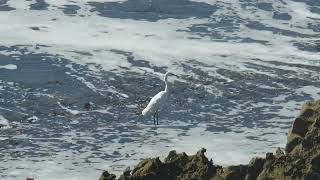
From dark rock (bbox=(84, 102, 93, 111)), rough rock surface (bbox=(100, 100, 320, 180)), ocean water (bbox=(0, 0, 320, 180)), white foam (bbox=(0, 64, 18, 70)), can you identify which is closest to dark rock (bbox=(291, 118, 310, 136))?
rough rock surface (bbox=(100, 100, 320, 180))

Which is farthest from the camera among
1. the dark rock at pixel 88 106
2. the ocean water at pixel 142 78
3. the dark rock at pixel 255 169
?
the dark rock at pixel 88 106

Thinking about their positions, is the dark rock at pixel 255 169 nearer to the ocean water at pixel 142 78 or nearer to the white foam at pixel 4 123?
the ocean water at pixel 142 78

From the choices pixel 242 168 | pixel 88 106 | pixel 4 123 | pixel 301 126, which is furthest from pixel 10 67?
pixel 242 168

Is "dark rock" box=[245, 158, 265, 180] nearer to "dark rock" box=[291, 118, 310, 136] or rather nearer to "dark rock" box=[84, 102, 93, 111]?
"dark rock" box=[291, 118, 310, 136]

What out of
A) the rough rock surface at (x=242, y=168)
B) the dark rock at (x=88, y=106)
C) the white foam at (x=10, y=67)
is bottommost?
the white foam at (x=10, y=67)

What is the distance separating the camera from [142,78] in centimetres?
4656

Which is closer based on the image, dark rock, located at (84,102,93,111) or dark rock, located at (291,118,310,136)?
dark rock, located at (291,118,310,136)

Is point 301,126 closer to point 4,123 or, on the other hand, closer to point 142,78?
point 4,123

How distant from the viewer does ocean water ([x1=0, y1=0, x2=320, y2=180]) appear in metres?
29.6

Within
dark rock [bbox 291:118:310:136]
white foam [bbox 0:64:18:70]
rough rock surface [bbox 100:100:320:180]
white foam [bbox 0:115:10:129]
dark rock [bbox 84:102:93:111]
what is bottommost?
white foam [bbox 0:64:18:70]

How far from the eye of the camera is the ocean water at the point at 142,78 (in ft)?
97.0

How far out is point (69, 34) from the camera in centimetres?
6106

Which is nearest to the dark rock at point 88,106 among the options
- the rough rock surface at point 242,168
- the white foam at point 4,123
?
the white foam at point 4,123

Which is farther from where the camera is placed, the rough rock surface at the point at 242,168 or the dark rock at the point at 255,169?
the dark rock at the point at 255,169
